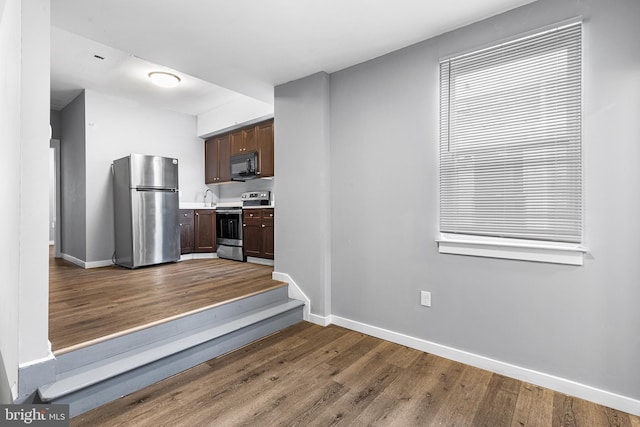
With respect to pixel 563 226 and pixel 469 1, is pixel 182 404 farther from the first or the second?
pixel 469 1

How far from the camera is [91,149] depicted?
4.70 meters

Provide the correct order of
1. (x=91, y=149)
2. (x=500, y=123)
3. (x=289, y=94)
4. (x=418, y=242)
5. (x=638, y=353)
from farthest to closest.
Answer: (x=91, y=149) → (x=289, y=94) → (x=418, y=242) → (x=500, y=123) → (x=638, y=353)

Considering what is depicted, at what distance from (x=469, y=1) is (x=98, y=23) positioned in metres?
2.62

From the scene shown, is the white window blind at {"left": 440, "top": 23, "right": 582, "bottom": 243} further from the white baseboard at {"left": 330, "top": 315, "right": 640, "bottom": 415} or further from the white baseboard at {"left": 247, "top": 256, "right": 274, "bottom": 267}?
the white baseboard at {"left": 247, "top": 256, "right": 274, "bottom": 267}

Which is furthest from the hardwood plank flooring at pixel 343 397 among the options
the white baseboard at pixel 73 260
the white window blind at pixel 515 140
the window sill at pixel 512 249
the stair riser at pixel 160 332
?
the white baseboard at pixel 73 260

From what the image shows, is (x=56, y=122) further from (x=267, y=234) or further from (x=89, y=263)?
(x=267, y=234)

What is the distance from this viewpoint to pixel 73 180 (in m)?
5.05

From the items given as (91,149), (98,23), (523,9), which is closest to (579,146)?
(523,9)

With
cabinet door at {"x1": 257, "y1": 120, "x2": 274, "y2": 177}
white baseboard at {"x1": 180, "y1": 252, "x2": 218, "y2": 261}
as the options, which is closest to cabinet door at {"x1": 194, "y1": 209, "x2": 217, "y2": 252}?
white baseboard at {"x1": 180, "y1": 252, "x2": 218, "y2": 261}

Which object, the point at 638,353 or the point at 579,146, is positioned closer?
the point at 638,353

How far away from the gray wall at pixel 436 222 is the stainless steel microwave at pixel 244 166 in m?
1.66

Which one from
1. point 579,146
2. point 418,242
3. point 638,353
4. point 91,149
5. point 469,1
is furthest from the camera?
point 91,149

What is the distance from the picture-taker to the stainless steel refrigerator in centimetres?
456

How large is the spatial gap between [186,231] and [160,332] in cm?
337
